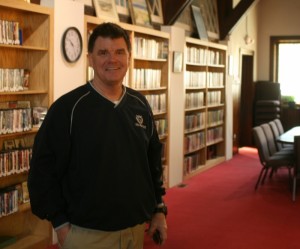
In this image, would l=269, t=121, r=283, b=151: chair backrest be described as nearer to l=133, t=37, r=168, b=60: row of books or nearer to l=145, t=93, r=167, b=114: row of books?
l=145, t=93, r=167, b=114: row of books

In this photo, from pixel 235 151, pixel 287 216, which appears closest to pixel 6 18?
pixel 287 216

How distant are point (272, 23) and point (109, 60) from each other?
1081 cm

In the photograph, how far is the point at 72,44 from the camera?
15.9 ft

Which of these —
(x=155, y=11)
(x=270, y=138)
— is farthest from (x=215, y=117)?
(x=155, y=11)

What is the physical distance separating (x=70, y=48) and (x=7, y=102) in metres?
0.82

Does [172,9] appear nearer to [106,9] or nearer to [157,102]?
[157,102]

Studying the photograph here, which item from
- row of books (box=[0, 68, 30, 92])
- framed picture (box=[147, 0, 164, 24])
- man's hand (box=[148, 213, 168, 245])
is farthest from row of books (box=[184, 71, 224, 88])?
man's hand (box=[148, 213, 168, 245])

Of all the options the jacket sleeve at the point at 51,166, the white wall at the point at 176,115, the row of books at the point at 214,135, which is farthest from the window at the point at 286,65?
the jacket sleeve at the point at 51,166

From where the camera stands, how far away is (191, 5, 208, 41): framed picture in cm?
856

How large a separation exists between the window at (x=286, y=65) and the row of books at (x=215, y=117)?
10.3ft

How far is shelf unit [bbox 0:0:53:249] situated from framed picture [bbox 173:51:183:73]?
9.62ft

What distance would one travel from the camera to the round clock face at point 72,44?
473 cm

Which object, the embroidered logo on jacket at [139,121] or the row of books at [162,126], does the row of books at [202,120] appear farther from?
the embroidered logo on jacket at [139,121]

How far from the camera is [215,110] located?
947cm
